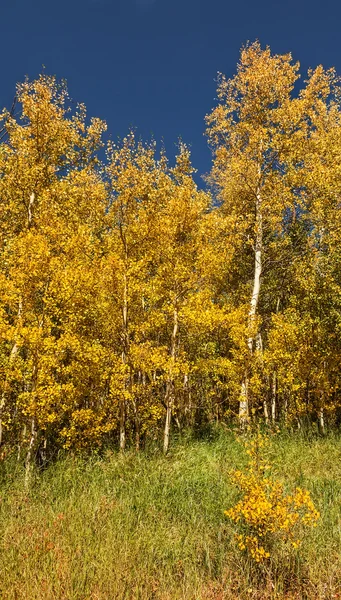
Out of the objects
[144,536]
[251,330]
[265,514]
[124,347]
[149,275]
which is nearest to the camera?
[265,514]

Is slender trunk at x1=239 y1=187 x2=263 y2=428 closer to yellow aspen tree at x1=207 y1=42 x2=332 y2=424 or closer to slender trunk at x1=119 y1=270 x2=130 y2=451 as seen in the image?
yellow aspen tree at x1=207 y1=42 x2=332 y2=424

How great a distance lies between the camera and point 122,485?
406 inches

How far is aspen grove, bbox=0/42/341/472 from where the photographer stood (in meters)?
11.9

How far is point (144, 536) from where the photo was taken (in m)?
7.33

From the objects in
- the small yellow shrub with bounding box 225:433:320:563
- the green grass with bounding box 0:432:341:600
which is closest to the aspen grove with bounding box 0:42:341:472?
the green grass with bounding box 0:432:341:600

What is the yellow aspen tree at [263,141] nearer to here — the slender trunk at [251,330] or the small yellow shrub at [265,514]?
the slender trunk at [251,330]

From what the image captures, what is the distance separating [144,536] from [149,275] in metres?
11.7

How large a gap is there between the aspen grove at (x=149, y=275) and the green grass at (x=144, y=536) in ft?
6.54

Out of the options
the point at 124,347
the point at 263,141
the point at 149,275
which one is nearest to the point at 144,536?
the point at 124,347

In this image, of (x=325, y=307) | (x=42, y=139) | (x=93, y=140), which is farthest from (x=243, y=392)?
(x=93, y=140)

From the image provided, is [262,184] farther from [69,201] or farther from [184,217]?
[69,201]

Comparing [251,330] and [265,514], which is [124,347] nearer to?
[251,330]

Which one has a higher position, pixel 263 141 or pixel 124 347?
pixel 263 141

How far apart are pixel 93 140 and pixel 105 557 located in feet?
59.8
